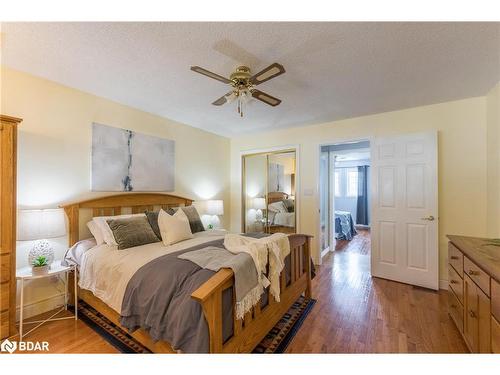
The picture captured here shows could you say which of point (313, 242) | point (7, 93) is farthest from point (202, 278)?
point (313, 242)

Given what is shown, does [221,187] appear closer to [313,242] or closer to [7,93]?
[313,242]

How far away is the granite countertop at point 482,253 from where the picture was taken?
1311 mm

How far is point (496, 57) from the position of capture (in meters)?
1.88

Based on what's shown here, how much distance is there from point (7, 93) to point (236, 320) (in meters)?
2.87

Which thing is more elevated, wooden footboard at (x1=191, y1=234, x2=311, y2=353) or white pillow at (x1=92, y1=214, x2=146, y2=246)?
white pillow at (x1=92, y1=214, x2=146, y2=246)

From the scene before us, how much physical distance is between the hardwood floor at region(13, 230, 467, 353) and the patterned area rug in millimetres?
52

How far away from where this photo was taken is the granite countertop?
1311 millimetres

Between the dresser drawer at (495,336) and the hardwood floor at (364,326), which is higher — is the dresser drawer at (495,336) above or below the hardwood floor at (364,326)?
above

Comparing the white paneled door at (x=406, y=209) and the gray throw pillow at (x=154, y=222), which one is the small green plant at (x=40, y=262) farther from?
the white paneled door at (x=406, y=209)

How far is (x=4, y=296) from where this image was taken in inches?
68.8

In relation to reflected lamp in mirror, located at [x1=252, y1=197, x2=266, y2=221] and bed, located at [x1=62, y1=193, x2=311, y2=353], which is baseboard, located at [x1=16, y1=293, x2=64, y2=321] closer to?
bed, located at [x1=62, y1=193, x2=311, y2=353]

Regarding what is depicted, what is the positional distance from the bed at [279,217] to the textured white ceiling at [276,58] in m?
2.01

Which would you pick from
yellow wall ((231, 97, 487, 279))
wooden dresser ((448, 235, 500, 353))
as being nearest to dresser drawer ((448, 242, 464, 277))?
wooden dresser ((448, 235, 500, 353))

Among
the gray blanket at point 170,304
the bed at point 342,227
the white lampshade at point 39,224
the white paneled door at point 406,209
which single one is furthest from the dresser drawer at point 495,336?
the bed at point 342,227
